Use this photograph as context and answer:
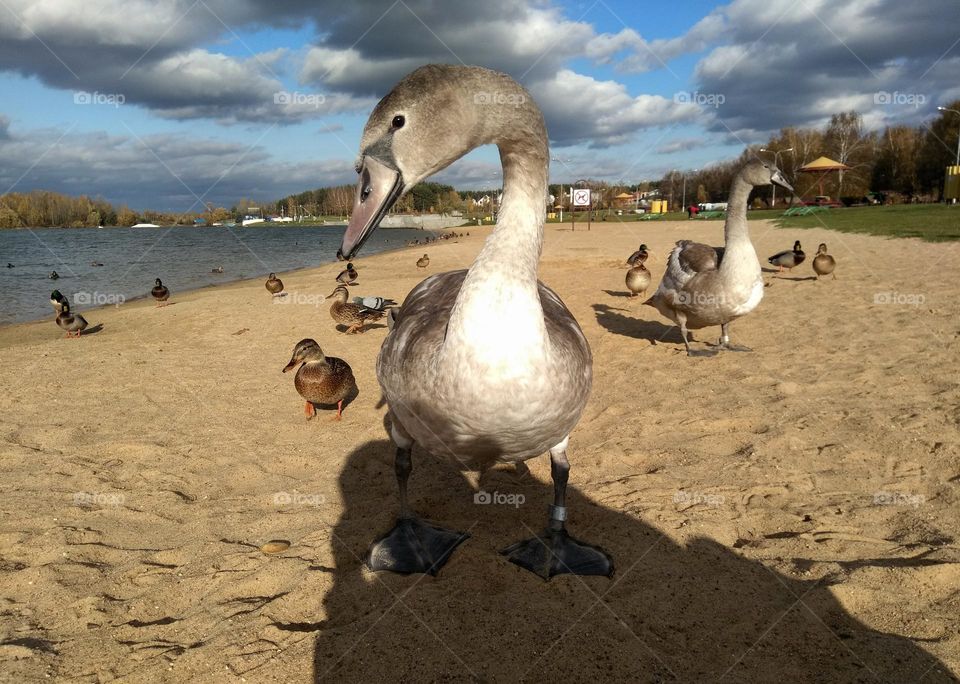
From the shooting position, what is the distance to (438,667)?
2.65 m

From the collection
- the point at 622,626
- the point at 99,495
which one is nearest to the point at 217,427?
the point at 99,495

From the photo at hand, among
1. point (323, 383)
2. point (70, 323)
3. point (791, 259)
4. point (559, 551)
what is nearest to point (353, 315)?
point (323, 383)

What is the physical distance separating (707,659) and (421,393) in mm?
1934

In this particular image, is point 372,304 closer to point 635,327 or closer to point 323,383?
point 323,383

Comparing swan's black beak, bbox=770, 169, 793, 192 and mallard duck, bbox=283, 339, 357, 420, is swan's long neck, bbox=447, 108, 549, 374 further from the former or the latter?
swan's black beak, bbox=770, 169, 793, 192

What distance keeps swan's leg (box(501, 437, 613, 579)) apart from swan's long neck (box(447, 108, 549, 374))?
3.48 ft

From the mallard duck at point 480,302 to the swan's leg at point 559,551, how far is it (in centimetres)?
44

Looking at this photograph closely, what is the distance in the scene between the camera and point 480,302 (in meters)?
2.68

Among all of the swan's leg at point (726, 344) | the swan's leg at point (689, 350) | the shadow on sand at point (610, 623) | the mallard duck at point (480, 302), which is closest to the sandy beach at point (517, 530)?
the shadow on sand at point (610, 623)

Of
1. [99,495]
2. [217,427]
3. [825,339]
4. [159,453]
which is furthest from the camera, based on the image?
[825,339]

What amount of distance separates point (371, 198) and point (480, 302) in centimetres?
73

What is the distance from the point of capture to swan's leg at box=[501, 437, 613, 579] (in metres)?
3.36

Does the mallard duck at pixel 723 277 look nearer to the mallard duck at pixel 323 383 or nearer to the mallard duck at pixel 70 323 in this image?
the mallard duck at pixel 323 383

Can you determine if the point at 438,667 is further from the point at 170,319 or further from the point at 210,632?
the point at 170,319
